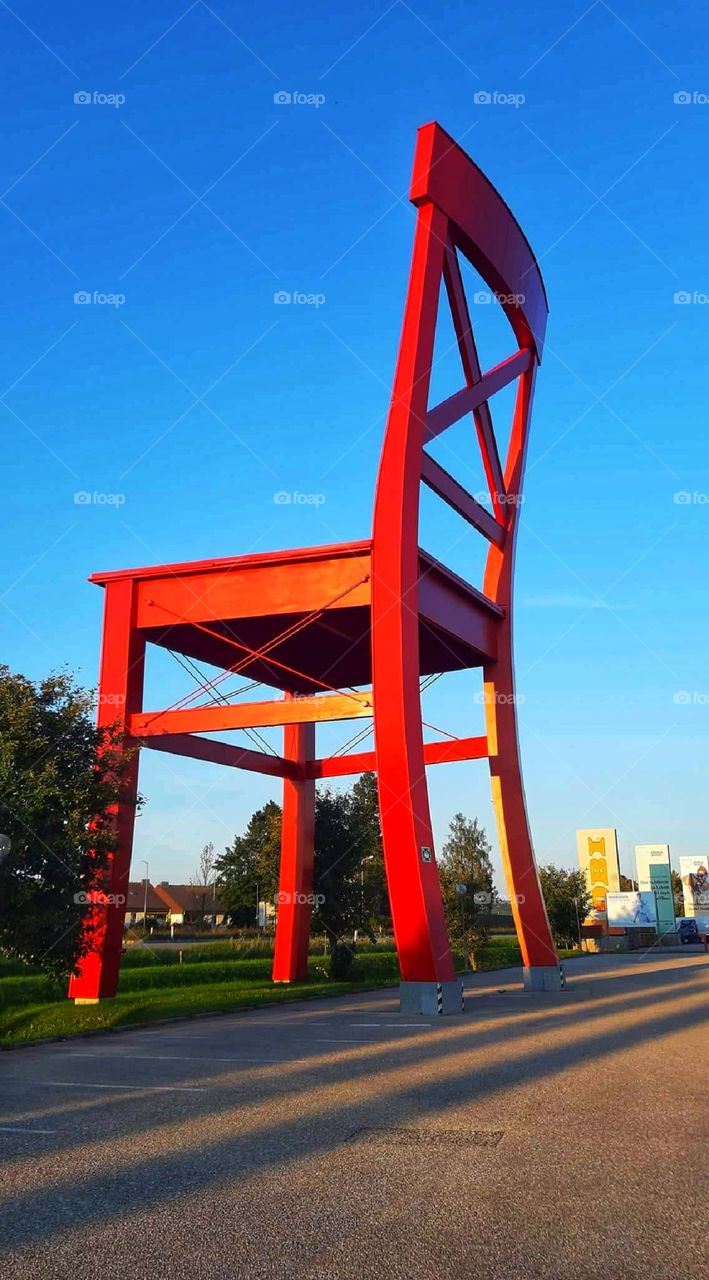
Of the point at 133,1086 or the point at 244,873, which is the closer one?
the point at 133,1086

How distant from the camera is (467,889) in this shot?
132ft

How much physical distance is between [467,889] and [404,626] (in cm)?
2381

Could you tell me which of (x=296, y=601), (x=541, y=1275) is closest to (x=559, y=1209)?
(x=541, y=1275)

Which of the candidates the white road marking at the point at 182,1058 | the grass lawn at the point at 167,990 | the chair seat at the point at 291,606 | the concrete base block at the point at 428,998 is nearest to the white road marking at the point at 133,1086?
the white road marking at the point at 182,1058

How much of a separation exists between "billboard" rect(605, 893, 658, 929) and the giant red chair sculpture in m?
47.6

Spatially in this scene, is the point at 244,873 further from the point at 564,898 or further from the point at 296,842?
the point at 296,842

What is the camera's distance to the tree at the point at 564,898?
61312 mm

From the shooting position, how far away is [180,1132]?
28.4 ft

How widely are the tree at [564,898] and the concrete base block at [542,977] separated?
3604 centimetres

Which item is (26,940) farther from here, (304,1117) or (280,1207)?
(280,1207)

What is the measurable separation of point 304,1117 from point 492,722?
15.7 m

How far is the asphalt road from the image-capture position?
5492 millimetres

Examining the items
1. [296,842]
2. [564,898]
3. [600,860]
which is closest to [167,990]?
[296,842]

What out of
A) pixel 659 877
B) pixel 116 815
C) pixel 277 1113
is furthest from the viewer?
pixel 659 877
